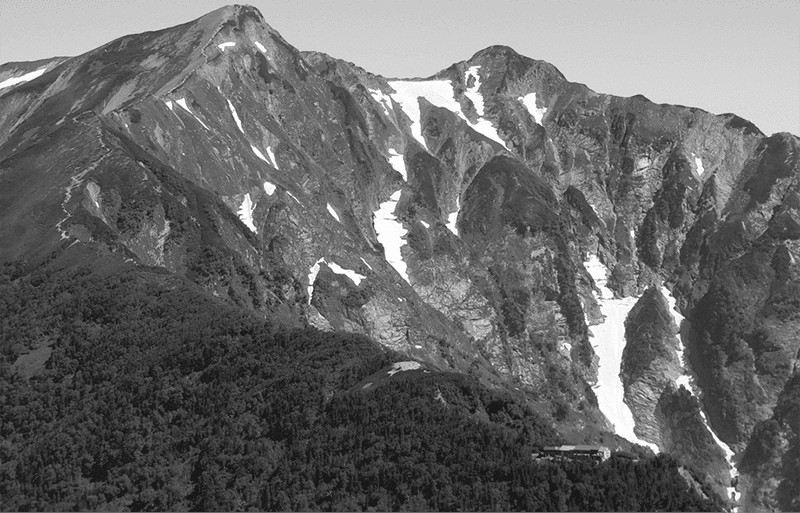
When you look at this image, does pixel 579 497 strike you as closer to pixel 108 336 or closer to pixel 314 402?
pixel 314 402

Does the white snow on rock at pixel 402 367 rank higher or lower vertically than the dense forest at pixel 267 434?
higher

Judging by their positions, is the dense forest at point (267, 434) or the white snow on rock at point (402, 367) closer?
the dense forest at point (267, 434)

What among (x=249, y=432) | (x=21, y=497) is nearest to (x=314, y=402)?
(x=249, y=432)

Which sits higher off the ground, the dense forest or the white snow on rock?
the white snow on rock

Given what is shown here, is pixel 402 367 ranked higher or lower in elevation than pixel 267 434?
higher
